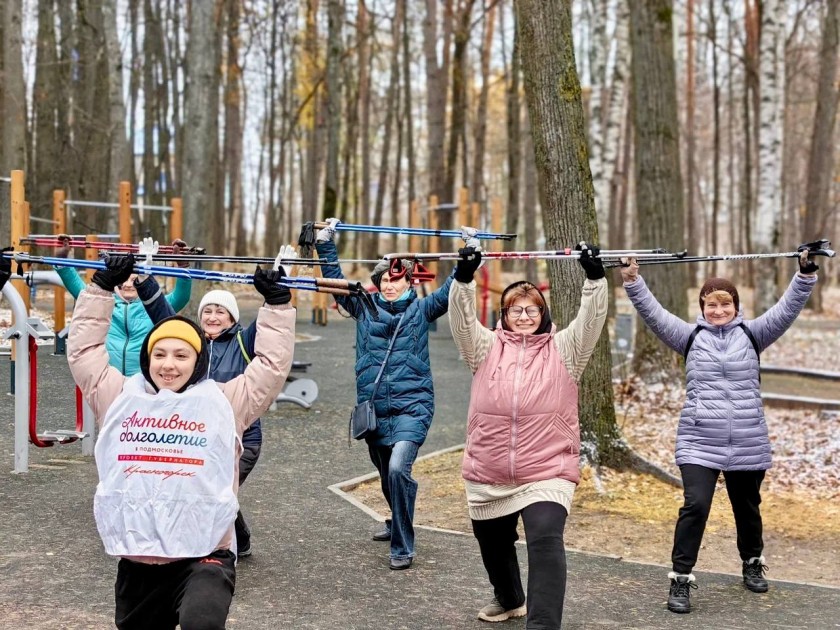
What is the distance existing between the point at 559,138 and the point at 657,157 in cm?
551

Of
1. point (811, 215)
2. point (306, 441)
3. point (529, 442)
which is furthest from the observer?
point (811, 215)

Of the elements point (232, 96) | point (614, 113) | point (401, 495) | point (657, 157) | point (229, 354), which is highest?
point (232, 96)

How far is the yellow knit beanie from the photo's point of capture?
3.54 meters

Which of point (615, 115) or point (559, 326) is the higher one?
A: point (615, 115)

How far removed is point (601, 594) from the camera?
18.3ft

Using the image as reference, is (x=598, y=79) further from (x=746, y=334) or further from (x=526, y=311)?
(x=526, y=311)

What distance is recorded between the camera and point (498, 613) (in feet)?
16.4

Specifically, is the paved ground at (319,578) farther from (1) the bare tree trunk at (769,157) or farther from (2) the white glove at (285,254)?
(1) the bare tree trunk at (769,157)

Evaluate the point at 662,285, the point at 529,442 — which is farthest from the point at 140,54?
the point at 529,442

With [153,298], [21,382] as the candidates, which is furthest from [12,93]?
[153,298]

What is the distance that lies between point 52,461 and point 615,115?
16.8 m

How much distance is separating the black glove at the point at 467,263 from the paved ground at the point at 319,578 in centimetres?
165

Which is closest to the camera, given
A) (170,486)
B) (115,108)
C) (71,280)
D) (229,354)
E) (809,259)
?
(170,486)

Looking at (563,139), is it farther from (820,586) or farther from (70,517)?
(70,517)
